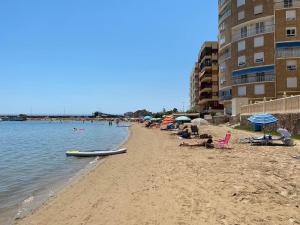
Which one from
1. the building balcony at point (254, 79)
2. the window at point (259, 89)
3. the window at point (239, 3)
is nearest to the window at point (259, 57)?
the building balcony at point (254, 79)

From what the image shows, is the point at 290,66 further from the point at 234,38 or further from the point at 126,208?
the point at 126,208

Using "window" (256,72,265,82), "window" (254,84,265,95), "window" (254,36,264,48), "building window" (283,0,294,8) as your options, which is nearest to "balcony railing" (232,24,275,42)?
"window" (254,36,264,48)

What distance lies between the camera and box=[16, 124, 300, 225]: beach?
822 cm

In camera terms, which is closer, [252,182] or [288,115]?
[252,182]

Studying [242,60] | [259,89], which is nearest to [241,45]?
[242,60]

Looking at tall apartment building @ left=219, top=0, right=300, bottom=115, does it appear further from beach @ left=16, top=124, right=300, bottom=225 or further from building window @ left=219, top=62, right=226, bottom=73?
beach @ left=16, top=124, right=300, bottom=225

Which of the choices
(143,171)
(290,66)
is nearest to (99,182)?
(143,171)

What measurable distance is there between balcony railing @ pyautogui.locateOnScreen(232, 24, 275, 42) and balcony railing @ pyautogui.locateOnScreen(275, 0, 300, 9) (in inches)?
111

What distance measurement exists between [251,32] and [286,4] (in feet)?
20.4

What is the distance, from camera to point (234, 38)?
60656 millimetres

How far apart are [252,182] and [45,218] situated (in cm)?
616

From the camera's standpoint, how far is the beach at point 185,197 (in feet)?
27.0

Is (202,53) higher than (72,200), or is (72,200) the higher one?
(202,53)

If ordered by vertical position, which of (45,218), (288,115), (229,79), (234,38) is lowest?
(45,218)
